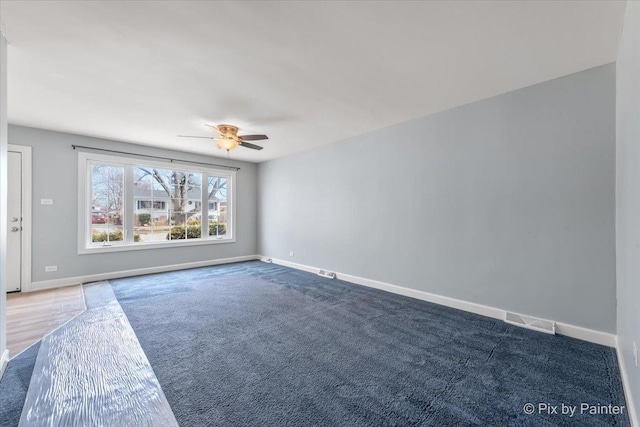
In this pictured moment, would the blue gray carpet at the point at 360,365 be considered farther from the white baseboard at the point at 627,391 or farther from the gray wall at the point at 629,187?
the gray wall at the point at 629,187

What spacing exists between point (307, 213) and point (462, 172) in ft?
9.85

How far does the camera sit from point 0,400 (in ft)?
5.58

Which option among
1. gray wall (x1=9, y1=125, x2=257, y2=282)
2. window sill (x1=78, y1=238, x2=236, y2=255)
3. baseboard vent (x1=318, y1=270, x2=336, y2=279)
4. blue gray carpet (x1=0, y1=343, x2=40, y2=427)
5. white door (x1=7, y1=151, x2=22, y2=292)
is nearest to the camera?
blue gray carpet (x1=0, y1=343, x2=40, y2=427)

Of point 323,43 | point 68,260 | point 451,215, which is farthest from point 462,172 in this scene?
point 68,260

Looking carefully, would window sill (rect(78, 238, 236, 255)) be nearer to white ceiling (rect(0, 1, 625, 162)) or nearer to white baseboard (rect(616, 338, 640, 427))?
white ceiling (rect(0, 1, 625, 162))

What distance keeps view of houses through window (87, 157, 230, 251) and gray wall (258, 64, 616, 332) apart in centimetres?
313

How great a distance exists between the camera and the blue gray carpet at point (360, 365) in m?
1.60

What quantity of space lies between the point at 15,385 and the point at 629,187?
435cm

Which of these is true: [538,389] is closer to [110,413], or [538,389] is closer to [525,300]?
[525,300]

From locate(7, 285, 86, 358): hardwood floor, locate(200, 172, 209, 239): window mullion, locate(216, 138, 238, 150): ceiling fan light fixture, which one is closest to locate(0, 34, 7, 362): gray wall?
locate(7, 285, 86, 358): hardwood floor

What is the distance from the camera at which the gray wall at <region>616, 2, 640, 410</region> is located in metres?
1.46

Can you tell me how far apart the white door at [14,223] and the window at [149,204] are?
679 millimetres

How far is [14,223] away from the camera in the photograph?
3.91 meters

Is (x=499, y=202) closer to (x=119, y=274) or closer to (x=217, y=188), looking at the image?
(x=217, y=188)
